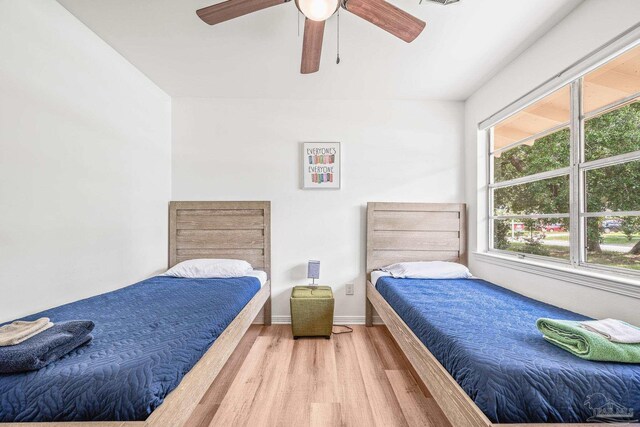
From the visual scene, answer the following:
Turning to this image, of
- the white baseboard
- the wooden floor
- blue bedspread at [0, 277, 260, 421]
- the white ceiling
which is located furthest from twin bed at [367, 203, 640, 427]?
the white ceiling

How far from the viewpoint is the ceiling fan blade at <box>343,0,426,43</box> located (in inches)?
60.6

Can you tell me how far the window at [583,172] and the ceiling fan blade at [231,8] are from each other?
6.23ft

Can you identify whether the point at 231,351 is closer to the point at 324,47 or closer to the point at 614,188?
the point at 324,47

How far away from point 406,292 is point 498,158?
1688 mm

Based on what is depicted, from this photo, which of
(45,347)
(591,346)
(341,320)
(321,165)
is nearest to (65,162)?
(45,347)

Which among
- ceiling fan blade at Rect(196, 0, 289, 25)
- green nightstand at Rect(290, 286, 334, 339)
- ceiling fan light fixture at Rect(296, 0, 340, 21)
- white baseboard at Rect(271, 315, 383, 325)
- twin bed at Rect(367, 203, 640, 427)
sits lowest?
white baseboard at Rect(271, 315, 383, 325)

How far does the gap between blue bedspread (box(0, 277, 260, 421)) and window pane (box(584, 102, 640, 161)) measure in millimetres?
2401

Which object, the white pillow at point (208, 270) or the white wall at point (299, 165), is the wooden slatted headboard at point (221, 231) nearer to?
the white wall at point (299, 165)

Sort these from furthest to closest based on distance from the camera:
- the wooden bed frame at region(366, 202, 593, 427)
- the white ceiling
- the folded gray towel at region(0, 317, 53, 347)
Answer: the wooden bed frame at region(366, 202, 593, 427) → the white ceiling → the folded gray towel at region(0, 317, 53, 347)

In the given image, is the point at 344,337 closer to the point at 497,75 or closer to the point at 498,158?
the point at 498,158

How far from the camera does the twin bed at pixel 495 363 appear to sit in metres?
1.02

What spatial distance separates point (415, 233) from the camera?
10.4ft

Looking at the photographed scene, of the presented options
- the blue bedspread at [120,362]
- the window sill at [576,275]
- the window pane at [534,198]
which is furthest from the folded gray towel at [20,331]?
the window pane at [534,198]

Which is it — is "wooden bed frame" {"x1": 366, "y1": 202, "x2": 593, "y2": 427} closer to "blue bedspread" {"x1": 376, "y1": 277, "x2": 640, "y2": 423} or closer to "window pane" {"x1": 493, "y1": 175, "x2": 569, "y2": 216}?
"window pane" {"x1": 493, "y1": 175, "x2": 569, "y2": 216}
